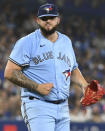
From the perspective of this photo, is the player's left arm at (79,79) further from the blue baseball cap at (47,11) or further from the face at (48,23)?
the blue baseball cap at (47,11)

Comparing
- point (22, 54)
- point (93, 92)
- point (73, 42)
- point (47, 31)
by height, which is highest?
point (47, 31)

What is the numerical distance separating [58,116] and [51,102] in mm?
156

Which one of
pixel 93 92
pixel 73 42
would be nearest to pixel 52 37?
pixel 93 92

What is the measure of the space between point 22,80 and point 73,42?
1018cm

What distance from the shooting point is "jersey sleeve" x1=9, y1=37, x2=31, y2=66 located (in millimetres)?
3996

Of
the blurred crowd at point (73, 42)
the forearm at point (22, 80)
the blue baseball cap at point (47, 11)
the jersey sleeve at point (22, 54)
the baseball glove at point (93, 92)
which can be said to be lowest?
the blurred crowd at point (73, 42)

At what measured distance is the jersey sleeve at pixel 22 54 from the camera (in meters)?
4.00

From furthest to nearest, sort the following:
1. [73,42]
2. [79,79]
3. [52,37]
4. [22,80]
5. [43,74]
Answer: [73,42] → [79,79] → [52,37] → [43,74] → [22,80]

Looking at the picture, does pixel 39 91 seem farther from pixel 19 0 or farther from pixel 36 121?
pixel 19 0

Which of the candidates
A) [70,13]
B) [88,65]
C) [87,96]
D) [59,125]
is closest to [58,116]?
[59,125]

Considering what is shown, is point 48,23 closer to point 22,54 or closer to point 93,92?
point 22,54

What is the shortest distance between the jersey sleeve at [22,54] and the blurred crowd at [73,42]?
4.04 meters

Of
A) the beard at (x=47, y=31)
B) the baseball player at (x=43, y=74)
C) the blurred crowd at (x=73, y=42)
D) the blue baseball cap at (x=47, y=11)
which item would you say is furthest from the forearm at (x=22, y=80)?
the blurred crowd at (x=73, y=42)

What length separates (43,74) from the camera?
410cm
